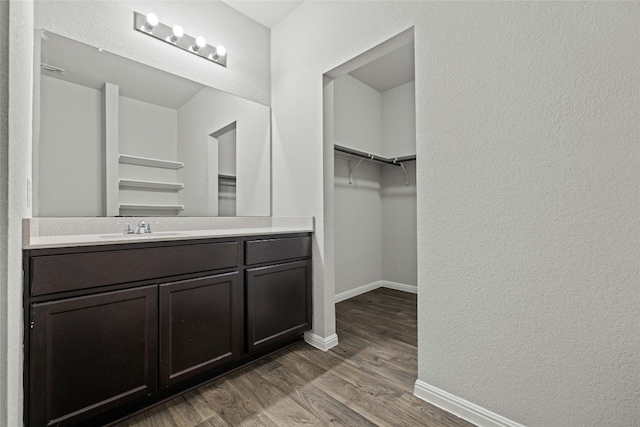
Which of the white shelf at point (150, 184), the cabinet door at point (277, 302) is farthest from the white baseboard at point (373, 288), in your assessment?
the white shelf at point (150, 184)

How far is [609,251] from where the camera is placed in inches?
41.8

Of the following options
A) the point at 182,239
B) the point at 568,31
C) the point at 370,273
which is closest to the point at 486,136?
the point at 568,31

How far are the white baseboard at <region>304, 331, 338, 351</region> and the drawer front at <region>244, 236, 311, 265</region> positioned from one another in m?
0.60

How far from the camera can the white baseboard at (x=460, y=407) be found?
1312 mm

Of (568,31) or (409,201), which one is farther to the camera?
(409,201)

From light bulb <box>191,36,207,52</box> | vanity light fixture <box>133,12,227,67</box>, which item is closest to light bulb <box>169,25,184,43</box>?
vanity light fixture <box>133,12,227,67</box>

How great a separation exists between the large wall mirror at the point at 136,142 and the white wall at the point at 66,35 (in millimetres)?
97

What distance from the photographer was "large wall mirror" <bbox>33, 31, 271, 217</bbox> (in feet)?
5.32

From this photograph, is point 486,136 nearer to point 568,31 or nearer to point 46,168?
point 568,31

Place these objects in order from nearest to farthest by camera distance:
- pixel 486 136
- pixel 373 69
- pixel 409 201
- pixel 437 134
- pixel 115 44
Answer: pixel 486 136
pixel 437 134
pixel 115 44
pixel 373 69
pixel 409 201

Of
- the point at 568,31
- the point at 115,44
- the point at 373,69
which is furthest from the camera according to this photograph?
the point at 373,69

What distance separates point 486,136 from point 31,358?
209 centimetres

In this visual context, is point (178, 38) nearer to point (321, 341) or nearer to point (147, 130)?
point (147, 130)

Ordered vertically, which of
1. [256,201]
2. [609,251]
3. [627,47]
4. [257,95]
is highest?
[257,95]
